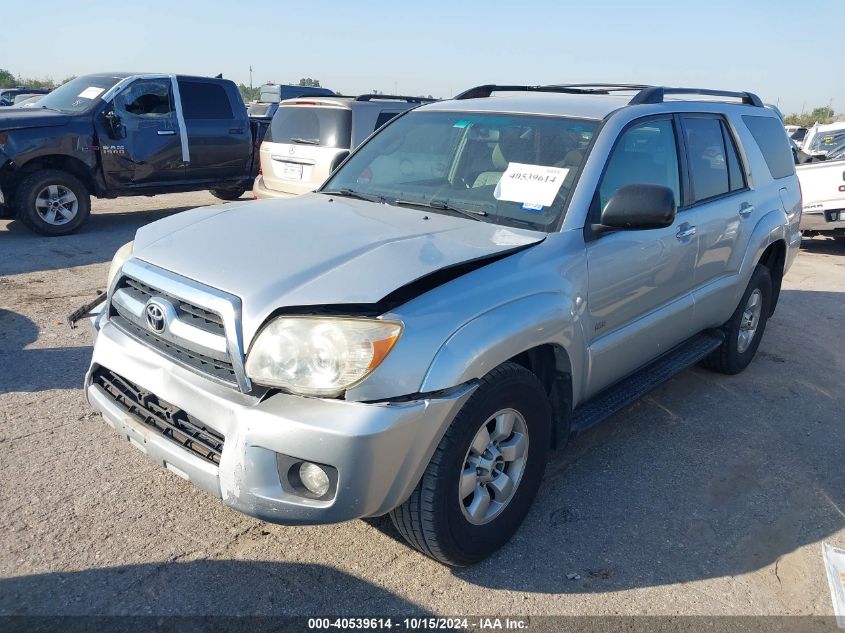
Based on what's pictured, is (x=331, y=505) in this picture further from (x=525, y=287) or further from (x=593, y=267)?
(x=593, y=267)

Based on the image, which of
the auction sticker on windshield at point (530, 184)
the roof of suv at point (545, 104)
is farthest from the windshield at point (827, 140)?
the auction sticker on windshield at point (530, 184)

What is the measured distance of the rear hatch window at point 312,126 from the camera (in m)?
8.11

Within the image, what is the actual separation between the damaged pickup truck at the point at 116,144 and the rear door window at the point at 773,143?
24.4 feet

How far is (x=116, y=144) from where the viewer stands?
29.7ft

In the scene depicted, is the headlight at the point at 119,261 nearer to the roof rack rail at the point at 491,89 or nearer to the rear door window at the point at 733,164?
the roof rack rail at the point at 491,89

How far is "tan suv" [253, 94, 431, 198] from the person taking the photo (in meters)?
8.05

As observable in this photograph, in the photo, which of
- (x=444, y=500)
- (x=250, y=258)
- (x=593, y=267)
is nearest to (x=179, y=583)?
(x=444, y=500)

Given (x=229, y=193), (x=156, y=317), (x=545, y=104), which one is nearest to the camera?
(x=156, y=317)

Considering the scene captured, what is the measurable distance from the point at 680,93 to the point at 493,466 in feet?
9.24

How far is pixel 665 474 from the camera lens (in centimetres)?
370

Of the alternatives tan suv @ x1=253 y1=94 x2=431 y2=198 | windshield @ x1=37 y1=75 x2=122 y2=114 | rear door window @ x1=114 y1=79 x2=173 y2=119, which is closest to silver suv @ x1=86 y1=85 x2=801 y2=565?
tan suv @ x1=253 y1=94 x2=431 y2=198

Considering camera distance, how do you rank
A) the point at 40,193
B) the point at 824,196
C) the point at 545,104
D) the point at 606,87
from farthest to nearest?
the point at 824,196, the point at 40,193, the point at 606,87, the point at 545,104

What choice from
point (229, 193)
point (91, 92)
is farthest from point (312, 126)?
point (229, 193)

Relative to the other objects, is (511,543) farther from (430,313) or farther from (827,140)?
(827,140)
